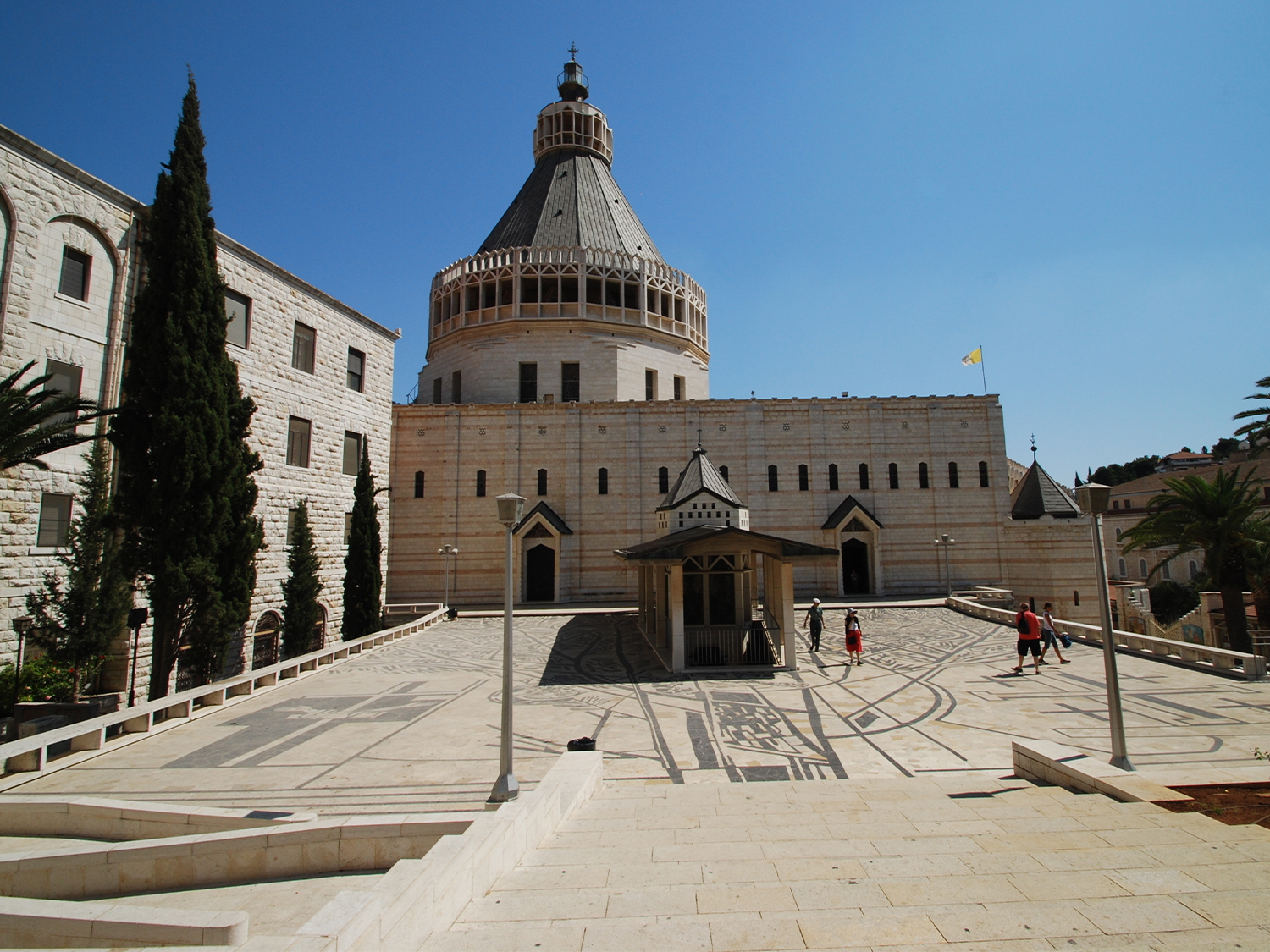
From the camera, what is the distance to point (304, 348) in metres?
24.5

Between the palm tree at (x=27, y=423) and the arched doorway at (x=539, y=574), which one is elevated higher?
the palm tree at (x=27, y=423)

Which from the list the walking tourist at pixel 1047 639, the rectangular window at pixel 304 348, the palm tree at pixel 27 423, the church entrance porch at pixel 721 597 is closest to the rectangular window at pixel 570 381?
the rectangular window at pixel 304 348

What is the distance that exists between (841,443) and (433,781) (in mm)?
30836

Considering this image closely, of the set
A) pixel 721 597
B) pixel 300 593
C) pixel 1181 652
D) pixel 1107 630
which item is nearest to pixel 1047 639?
pixel 1181 652

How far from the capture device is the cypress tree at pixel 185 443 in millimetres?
15359

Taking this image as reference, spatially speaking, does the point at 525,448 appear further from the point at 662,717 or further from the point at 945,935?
the point at 945,935

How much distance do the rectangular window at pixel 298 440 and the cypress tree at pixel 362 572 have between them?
2.33m

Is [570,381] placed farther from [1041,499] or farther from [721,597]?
[1041,499]

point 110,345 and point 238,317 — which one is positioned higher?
point 238,317

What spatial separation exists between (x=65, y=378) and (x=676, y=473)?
25.6m

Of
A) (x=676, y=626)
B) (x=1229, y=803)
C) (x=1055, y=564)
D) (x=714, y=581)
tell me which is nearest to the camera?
(x=1229, y=803)

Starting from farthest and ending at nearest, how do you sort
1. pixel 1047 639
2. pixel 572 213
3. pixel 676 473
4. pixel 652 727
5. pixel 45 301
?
pixel 572 213
pixel 676 473
pixel 1047 639
pixel 45 301
pixel 652 727

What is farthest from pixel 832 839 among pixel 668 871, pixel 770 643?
pixel 770 643

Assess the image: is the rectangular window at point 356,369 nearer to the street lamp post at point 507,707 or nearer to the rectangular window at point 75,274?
the rectangular window at point 75,274
